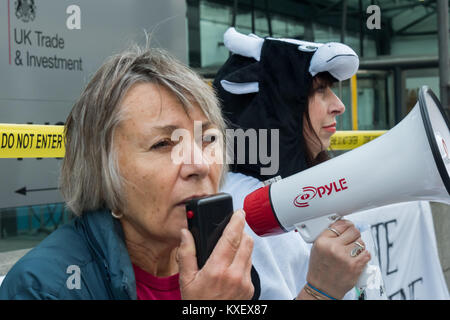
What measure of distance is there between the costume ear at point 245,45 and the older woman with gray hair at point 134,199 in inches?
35.9

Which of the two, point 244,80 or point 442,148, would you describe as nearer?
point 442,148

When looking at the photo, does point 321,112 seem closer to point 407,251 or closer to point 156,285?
point 156,285

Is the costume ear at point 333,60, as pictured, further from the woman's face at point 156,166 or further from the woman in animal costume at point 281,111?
the woman's face at point 156,166

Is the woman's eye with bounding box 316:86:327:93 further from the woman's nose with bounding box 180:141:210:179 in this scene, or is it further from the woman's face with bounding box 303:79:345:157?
the woman's nose with bounding box 180:141:210:179

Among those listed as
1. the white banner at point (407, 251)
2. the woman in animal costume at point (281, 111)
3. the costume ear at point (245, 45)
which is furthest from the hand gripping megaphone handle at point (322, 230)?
the white banner at point (407, 251)

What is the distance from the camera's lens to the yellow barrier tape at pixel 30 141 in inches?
111

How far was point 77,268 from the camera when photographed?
1.32 m

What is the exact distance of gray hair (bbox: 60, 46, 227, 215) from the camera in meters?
1.44

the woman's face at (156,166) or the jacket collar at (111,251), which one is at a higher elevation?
the woman's face at (156,166)

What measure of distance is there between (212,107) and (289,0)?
31.8 ft

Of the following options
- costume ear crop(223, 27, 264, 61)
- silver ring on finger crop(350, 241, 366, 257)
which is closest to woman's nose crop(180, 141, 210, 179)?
silver ring on finger crop(350, 241, 366, 257)

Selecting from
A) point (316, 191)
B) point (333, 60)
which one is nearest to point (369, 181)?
point (316, 191)

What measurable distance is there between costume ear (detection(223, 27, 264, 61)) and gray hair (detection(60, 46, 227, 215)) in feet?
3.10

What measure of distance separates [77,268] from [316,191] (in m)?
0.78
